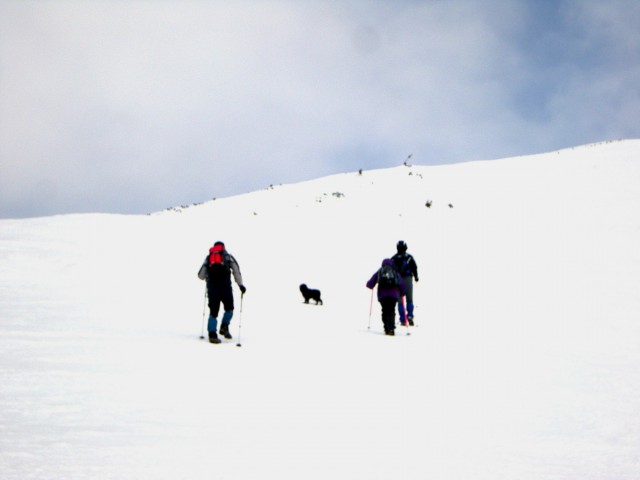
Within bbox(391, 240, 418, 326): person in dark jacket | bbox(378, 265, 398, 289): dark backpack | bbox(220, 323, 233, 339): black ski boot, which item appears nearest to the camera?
bbox(220, 323, 233, 339): black ski boot

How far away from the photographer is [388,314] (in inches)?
476

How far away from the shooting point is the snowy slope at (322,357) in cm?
440

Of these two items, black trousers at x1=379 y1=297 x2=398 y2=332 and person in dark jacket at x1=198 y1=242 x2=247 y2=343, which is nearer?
person in dark jacket at x1=198 y1=242 x2=247 y2=343

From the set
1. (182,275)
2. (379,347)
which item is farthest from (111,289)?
(379,347)

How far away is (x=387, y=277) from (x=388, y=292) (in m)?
0.38

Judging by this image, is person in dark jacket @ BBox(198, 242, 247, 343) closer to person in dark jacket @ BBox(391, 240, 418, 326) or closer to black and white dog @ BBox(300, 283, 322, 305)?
person in dark jacket @ BBox(391, 240, 418, 326)

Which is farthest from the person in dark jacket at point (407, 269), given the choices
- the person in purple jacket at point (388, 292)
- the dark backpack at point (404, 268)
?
the person in purple jacket at point (388, 292)

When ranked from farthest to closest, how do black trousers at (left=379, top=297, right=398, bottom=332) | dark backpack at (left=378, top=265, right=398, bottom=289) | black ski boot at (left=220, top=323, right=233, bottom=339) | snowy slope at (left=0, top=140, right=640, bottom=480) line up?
dark backpack at (left=378, top=265, right=398, bottom=289), black trousers at (left=379, top=297, right=398, bottom=332), black ski boot at (left=220, top=323, right=233, bottom=339), snowy slope at (left=0, top=140, right=640, bottom=480)

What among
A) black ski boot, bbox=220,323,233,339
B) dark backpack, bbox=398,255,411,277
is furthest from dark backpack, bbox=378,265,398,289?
black ski boot, bbox=220,323,233,339

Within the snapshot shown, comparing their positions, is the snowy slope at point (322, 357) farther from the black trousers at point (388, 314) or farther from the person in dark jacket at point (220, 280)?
the person in dark jacket at point (220, 280)

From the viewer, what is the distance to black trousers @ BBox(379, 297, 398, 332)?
39.2 feet

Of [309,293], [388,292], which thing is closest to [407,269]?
[388,292]

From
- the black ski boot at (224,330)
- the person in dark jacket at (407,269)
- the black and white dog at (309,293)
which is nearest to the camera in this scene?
the black ski boot at (224,330)

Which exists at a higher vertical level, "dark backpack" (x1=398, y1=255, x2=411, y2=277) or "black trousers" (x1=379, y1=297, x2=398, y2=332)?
"dark backpack" (x1=398, y1=255, x2=411, y2=277)
